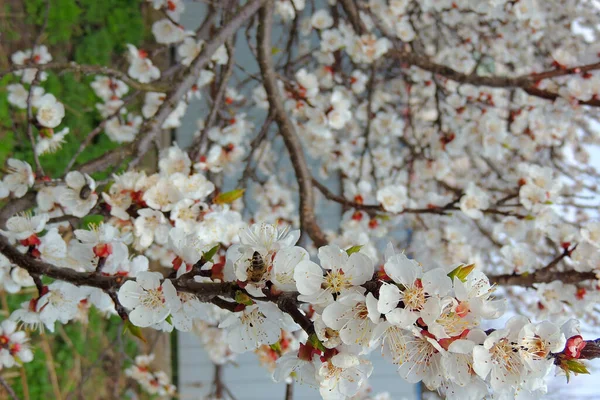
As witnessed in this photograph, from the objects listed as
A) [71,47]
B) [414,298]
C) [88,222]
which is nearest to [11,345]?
[88,222]

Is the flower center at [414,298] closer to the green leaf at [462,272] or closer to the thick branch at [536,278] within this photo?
the green leaf at [462,272]

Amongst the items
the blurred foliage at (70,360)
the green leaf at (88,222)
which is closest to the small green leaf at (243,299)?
the green leaf at (88,222)

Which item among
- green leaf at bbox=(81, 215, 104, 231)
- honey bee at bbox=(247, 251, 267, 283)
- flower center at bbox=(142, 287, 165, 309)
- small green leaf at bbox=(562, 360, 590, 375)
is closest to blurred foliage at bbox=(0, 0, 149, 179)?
green leaf at bbox=(81, 215, 104, 231)

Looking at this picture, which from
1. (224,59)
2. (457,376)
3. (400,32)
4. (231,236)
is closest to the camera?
(457,376)

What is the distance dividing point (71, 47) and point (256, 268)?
2993mm

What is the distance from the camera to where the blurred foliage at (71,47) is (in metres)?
2.65

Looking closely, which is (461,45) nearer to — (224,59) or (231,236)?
(224,59)

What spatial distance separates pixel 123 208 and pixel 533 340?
87 centimetres

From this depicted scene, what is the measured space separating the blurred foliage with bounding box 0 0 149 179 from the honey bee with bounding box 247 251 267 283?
221 centimetres

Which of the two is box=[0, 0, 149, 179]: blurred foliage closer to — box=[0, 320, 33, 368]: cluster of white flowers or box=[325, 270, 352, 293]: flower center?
box=[0, 320, 33, 368]: cluster of white flowers

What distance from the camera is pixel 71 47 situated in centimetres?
313

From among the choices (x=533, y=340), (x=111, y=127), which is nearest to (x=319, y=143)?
(x=111, y=127)

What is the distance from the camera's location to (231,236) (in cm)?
149

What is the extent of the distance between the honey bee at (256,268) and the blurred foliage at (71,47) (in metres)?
2.21
